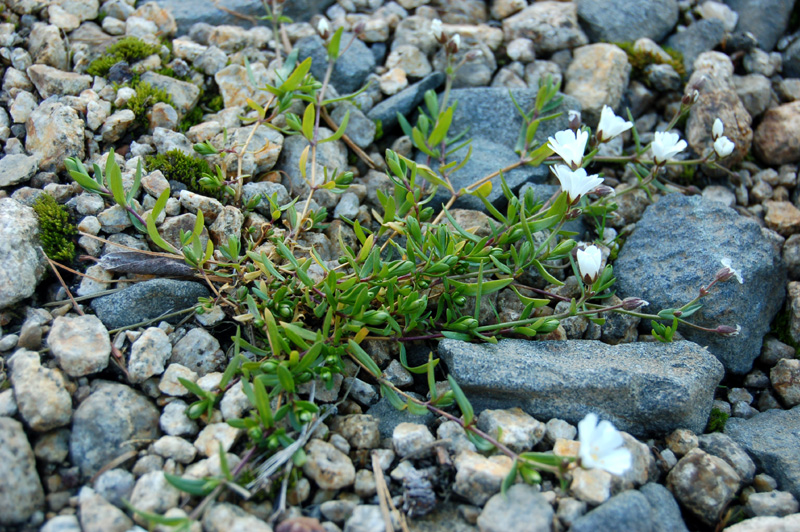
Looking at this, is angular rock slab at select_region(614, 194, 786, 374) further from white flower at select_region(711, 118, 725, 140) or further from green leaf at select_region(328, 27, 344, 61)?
green leaf at select_region(328, 27, 344, 61)

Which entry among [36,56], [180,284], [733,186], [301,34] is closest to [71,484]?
[180,284]

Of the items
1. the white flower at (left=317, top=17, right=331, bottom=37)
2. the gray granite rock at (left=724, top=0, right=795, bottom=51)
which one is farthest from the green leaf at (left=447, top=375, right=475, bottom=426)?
the gray granite rock at (left=724, top=0, right=795, bottom=51)

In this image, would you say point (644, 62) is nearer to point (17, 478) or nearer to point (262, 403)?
point (262, 403)

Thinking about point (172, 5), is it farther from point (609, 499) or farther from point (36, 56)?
point (609, 499)

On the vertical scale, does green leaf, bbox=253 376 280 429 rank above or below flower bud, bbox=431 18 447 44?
below

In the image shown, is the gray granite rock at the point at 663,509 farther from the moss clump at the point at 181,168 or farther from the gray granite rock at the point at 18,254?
the gray granite rock at the point at 18,254

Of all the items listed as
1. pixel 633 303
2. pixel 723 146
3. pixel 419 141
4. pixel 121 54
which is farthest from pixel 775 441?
pixel 121 54
